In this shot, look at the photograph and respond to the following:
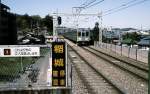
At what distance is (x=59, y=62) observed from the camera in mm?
10477

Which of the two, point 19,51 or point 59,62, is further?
point 19,51

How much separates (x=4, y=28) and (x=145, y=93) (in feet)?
149

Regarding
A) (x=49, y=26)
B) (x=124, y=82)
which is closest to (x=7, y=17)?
(x=49, y=26)

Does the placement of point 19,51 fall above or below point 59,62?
above

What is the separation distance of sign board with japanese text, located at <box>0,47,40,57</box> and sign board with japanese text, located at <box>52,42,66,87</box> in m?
0.64

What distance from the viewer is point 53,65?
10477 mm

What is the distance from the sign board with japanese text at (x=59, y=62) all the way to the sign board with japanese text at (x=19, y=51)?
64 centimetres

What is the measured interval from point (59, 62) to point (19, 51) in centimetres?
128

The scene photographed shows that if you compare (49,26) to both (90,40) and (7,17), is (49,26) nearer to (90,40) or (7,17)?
(90,40)

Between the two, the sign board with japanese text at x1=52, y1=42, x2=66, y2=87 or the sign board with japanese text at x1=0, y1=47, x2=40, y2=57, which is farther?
the sign board with japanese text at x1=0, y1=47, x2=40, y2=57

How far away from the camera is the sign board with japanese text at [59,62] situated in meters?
10.4

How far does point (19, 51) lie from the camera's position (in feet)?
35.5

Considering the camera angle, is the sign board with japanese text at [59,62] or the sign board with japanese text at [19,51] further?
the sign board with japanese text at [19,51]

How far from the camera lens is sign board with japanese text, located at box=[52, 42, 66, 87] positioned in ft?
34.2
